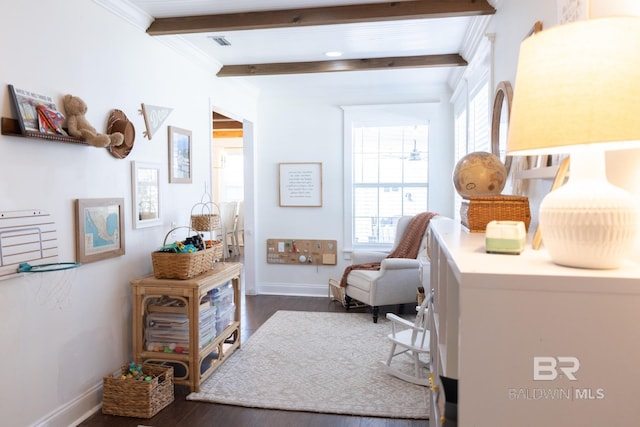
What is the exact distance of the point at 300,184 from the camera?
5.43 m

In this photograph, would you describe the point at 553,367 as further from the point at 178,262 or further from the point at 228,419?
the point at 178,262

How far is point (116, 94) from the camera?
2781 mm

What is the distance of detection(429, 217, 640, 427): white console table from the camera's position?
764 millimetres

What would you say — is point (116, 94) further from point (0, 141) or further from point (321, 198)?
point (321, 198)

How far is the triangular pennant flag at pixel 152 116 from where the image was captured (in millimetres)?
3074

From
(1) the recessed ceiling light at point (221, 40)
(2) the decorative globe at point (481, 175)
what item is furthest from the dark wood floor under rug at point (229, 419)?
(1) the recessed ceiling light at point (221, 40)

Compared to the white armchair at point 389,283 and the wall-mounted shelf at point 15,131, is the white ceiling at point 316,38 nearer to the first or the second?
the wall-mounted shelf at point 15,131

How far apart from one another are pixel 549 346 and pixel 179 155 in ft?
10.7

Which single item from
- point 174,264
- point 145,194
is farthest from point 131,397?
point 145,194

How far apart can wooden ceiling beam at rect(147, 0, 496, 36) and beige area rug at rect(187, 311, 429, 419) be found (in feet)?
7.83

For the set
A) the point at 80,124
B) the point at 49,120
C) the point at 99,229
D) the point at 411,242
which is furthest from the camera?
the point at 411,242

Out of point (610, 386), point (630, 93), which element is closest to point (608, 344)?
point (610, 386)

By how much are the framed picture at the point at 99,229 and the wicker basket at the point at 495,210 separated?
2.08 meters

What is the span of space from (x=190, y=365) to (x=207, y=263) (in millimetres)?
693
